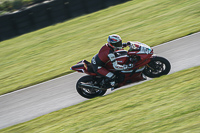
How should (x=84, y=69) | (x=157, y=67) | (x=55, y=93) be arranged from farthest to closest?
(x=55, y=93) < (x=84, y=69) < (x=157, y=67)

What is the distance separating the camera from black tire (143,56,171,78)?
8.73m

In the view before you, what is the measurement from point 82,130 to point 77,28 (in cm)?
1049

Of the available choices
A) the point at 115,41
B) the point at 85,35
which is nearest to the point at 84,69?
the point at 115,41

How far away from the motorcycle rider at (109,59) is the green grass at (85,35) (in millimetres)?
3325

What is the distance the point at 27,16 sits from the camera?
1723 cm

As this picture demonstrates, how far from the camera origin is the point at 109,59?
9039 millimetres

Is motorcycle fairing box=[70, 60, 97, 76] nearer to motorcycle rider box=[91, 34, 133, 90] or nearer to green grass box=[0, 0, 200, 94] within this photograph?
motorcycle rider box=[91, 34, 133, 90]

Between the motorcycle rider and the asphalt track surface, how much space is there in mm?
847

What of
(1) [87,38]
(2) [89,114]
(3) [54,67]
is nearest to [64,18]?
(1) [87,38]

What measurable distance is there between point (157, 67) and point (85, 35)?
308 inches

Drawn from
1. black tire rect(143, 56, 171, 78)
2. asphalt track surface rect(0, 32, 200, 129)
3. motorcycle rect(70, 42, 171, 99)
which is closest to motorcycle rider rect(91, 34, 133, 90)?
motorcycle rect(70, 42, 171, 99)

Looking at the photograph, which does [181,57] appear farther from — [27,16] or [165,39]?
[27,16]

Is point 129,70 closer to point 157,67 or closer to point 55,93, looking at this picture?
point 157,67

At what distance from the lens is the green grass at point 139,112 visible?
674 cm
